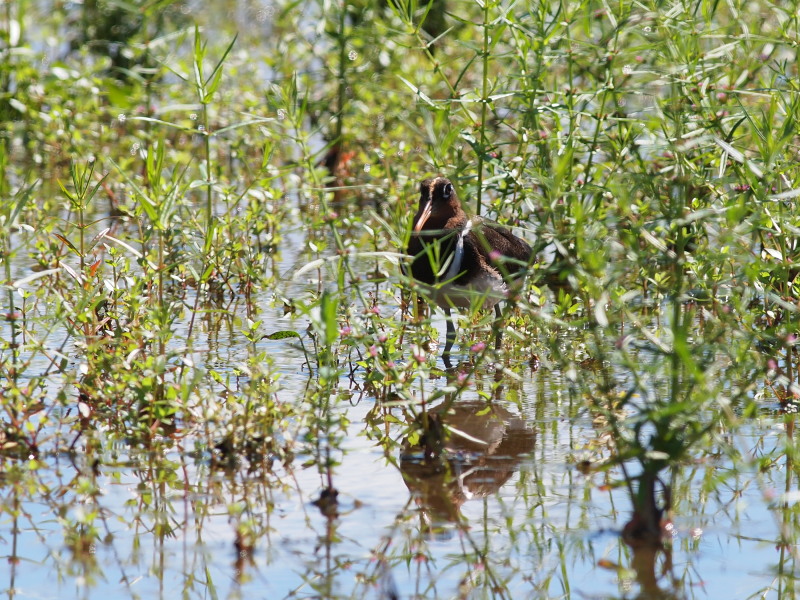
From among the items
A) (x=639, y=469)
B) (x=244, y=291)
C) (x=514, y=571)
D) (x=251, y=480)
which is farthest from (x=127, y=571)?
(x=244, y=291)

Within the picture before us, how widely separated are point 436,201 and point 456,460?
7.92 feet

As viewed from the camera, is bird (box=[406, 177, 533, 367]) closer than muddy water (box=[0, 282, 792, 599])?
No

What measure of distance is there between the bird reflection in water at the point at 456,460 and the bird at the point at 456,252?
0.72 meters

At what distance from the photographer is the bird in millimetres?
5957

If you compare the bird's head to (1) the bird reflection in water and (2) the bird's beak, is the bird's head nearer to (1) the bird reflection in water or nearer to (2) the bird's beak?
(2) the bird's beak

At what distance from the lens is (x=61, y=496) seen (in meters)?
4.07

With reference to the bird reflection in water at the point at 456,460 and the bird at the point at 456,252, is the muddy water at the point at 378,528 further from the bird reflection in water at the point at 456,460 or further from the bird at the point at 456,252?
the bird at the point at 456,252

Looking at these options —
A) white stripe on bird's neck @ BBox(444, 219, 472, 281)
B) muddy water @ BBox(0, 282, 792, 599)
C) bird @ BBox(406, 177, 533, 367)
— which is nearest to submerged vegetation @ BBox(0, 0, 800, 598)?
muddy water @ BBox(0, 282, 792, 599)

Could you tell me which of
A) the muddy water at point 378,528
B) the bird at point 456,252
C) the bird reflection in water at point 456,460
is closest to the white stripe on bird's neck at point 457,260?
the bird at point 456,252

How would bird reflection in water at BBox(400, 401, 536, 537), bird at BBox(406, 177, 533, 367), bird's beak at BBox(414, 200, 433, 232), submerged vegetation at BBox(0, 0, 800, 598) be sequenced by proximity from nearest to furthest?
submerged vegetation at BBox(0, 0, 800, 598) < bird reflection in water at BBox(400, 401, 536, 537) < bird at BBox(406, 177, 533, 367) < bird's beak at BBox(414, 200, 433, 232)

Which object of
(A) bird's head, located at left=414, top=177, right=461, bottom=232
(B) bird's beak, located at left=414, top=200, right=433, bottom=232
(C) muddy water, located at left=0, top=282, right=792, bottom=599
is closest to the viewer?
(C) muddy water, located at left=0, top=282, right=792, bottom=599

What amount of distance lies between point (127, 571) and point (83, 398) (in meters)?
1.50

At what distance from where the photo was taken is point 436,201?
6.64 metres

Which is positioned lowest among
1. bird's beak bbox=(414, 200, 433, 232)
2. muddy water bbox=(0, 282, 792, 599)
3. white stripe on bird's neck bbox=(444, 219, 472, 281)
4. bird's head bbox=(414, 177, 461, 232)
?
muddy water bbox=(0, 282, 792, 599)
